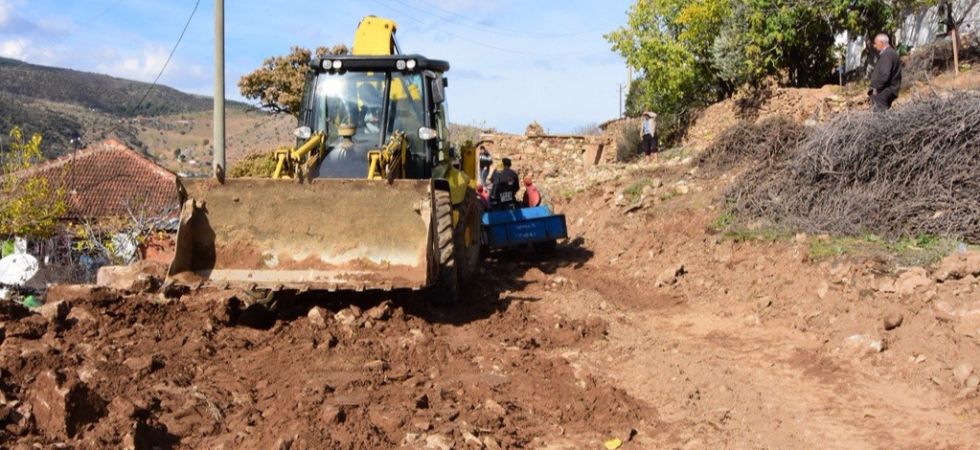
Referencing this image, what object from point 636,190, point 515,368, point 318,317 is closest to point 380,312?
point 318,317

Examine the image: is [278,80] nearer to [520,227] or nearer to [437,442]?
[520,227]

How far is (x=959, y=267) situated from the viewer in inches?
308

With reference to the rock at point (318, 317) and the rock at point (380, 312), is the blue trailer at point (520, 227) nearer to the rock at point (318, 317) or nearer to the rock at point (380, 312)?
the rock at point (380, 312)

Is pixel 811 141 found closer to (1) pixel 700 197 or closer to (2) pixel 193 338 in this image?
(1) pixel 700 197

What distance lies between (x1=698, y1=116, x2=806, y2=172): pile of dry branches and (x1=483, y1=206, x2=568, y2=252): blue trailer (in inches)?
122

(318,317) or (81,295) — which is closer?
(81,295)

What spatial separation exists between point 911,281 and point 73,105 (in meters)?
58.5

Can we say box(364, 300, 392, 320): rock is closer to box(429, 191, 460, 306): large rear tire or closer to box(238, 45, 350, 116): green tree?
box(429, 191, 460, 306): large rear tire

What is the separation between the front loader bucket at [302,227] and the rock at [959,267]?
15.2 ft

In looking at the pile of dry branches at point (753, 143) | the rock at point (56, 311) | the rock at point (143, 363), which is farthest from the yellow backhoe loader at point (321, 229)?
the pile of dry branches at point (753, 143)

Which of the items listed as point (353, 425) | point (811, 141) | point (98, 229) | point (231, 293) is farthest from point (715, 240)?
point (98, 229)

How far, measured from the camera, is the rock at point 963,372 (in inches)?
246

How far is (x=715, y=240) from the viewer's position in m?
11.7

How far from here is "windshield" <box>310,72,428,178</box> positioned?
959 centimetres
